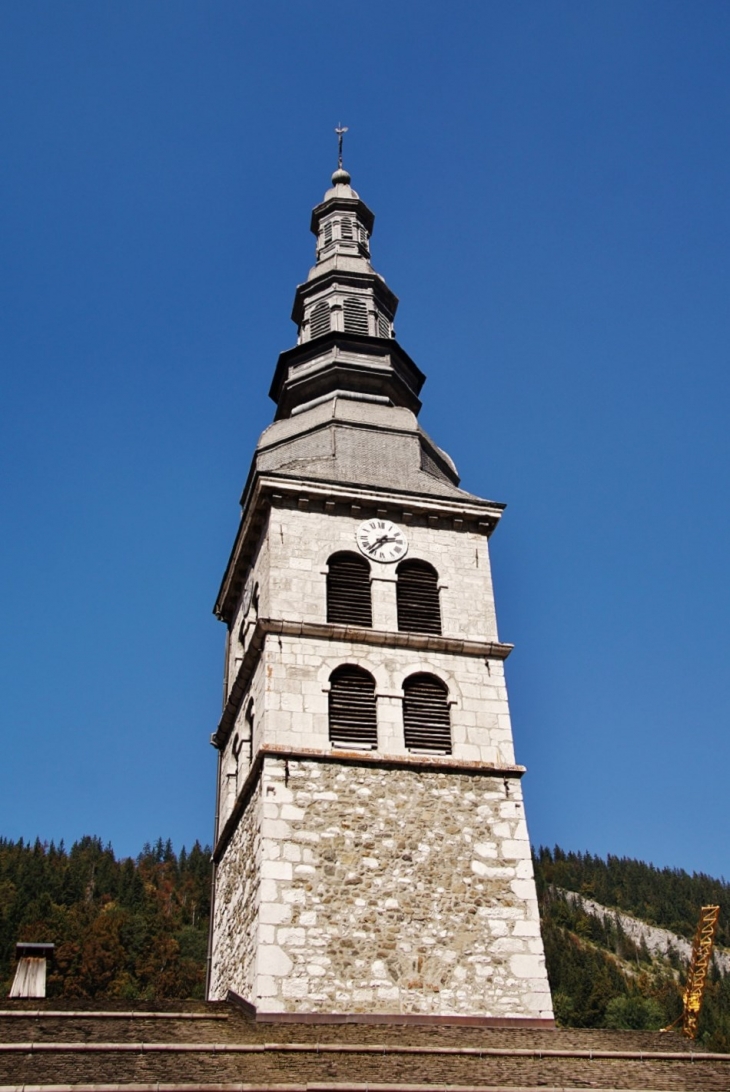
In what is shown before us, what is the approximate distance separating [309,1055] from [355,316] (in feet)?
70.9

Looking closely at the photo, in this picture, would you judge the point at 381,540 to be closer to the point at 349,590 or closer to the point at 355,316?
the point at 349,590

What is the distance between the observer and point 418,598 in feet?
76.5

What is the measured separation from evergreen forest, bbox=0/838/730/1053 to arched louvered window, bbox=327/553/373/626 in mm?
29649

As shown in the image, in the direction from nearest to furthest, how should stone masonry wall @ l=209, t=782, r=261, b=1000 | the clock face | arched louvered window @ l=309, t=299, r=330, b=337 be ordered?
stone masonry wall @ l=209, t=782, r=261, b=1000 → the clock face → arched louvered window @ l=309, t=299, r=330, b=337

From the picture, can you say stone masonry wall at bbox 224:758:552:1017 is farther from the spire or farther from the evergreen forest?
the evergreen forest

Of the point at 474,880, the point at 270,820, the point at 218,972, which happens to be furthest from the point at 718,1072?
the point at 218,972

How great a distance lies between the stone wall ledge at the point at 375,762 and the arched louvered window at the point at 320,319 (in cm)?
1470

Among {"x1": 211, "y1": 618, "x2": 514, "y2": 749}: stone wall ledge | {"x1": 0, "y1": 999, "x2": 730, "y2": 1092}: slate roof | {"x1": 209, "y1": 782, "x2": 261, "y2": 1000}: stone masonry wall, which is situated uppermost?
{"x1": 211, "y1": 618, "x2": 514, "y2": 749}: stone wall ledge

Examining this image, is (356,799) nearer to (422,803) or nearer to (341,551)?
(422,803)

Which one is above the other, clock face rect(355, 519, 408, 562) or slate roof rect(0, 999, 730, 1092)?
clock face rect(355, 519, 408, 562)

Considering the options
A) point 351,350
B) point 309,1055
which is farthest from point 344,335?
point 309,1055

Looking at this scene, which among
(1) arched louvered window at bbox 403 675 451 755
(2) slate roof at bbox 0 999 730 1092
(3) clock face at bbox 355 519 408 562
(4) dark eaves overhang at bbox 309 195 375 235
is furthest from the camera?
(4) dark eaves overhang at bbox 309 195 375 235

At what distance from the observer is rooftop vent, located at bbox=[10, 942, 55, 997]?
58.2 feet

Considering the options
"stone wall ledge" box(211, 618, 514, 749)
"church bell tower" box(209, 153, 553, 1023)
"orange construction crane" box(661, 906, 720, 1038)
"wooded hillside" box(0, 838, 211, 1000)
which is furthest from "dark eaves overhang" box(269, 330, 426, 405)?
"wooded hillside" box(0, 838, 211, 1000)
